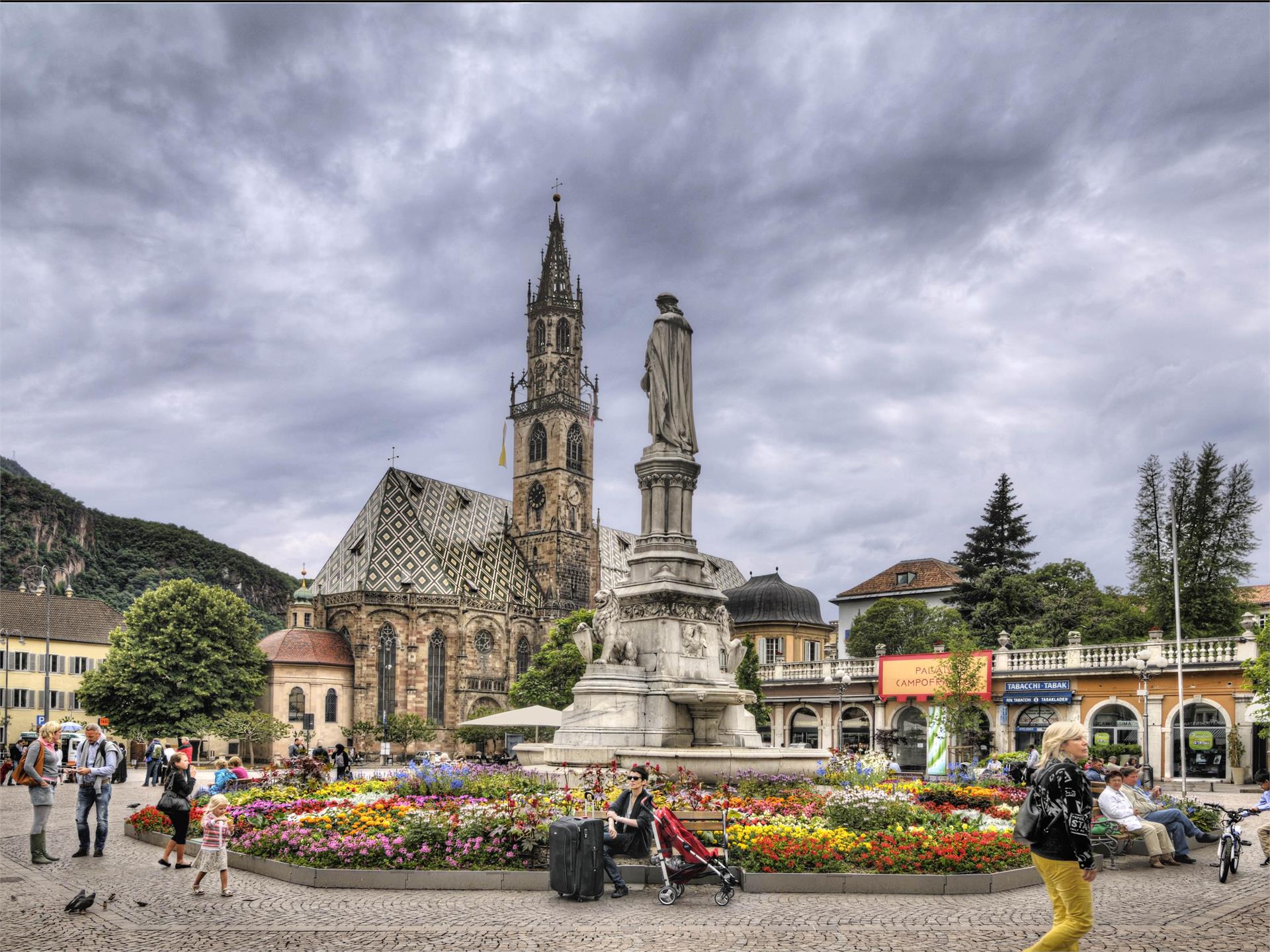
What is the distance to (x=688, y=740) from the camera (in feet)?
66.4

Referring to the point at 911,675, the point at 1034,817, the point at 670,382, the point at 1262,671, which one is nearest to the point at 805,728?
the point at 911,675

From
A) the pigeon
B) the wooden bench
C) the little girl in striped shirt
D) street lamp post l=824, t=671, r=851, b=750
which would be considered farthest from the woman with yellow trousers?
street lamp post l=824, t=671, r=851, b=750

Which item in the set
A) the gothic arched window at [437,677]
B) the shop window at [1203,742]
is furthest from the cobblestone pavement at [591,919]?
the gothic arched window at [437,677]

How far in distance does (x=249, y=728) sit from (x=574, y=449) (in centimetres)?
4028

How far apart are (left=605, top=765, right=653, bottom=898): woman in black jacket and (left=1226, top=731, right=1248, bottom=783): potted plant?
3471cm

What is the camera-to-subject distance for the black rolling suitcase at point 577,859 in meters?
11.8

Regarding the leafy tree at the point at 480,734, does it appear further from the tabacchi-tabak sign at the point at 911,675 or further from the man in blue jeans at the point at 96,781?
the man in blue jeans at the point at 96,781

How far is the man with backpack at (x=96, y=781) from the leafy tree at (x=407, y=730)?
5668 cm

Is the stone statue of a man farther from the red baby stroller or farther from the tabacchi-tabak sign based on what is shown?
the tabacchi-tabak sign

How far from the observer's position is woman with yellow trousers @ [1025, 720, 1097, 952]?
771 cm

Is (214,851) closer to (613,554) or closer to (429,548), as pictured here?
(429,548)

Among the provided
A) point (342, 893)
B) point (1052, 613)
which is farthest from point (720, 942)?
point (1052, 613)

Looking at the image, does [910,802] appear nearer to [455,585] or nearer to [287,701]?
[287,701]

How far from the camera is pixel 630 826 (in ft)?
41.2
